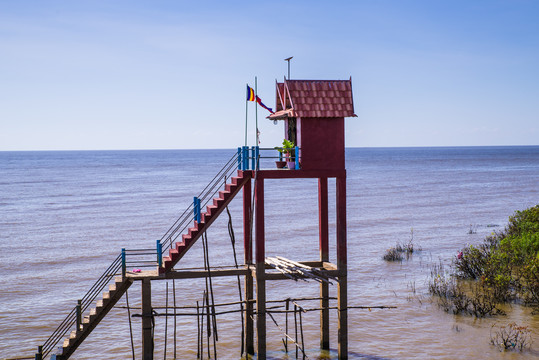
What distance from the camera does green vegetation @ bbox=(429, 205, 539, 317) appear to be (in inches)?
1077

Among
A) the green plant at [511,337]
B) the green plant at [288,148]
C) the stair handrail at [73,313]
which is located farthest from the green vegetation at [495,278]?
the stair handrail at [73,313]

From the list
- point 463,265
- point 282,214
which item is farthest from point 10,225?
point 463,265

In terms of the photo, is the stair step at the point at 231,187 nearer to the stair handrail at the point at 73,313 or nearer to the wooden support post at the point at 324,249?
the wooden support post at the point at 324,249

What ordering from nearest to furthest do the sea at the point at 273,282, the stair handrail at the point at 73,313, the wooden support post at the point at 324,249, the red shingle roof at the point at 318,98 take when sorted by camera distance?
the stair handrail at the point at 73,313, the red shingle roof at the point at 318,98, the wooden support post at the point at 324,249, the sea at the point at 273,282

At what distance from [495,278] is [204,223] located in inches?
567

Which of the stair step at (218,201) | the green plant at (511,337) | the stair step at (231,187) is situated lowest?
the green plant at (511,337)

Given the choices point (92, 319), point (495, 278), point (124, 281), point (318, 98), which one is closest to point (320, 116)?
point (318, 98)

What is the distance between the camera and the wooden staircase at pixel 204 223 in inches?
816

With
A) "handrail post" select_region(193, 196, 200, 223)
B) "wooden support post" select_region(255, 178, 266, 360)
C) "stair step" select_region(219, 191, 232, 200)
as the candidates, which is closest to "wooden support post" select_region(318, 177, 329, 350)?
"wooden support post" select_region(255, 178, 266, 360)

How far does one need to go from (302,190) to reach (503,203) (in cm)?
3155

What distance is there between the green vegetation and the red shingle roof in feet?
37.3

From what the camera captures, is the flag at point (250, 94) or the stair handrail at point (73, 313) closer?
the stair handrail at point (73, 313)

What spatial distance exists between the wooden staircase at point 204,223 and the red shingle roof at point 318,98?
274 centimetres

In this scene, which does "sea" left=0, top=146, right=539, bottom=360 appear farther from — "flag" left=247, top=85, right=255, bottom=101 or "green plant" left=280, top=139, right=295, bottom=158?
"flag" left=247, top=85, right=255, bottom=101
